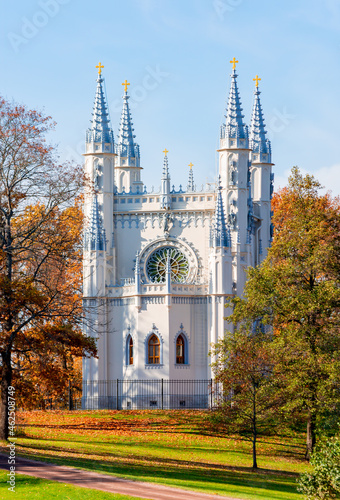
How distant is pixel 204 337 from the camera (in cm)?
5175

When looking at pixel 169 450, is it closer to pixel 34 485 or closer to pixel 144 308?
pixel 34 485

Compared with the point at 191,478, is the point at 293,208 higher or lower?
higher

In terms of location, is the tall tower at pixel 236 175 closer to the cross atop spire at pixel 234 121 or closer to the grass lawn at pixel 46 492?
the cross atop spire at pixel 234 121

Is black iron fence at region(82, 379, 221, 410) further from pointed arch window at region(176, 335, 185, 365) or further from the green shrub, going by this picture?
the green shrub

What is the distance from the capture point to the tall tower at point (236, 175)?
5338 centimetres

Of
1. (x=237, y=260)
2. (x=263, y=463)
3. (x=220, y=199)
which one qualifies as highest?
(x=220, y=199)

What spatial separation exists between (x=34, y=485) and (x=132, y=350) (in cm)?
2761

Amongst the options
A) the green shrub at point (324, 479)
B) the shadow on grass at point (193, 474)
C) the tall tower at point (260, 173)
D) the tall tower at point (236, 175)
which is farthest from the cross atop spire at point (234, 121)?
the green shrub at point (324, 479)

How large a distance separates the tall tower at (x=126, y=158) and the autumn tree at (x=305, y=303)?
27536mm

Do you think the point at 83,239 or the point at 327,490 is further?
the point at 83,239

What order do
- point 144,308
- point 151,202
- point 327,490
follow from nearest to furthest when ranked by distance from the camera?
point 327,490, point 144,308, point 151,202

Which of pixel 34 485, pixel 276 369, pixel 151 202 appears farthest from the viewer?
pixel 151 202

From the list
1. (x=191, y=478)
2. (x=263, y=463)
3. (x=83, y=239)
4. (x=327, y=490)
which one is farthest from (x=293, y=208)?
(x=83, y=239)

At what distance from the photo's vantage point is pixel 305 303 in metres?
35.0
